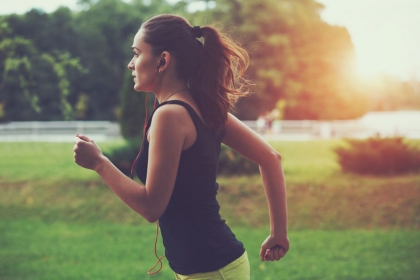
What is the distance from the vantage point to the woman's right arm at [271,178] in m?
1.92

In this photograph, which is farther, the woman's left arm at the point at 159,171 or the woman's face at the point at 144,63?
the woman's face at the point at 144,63

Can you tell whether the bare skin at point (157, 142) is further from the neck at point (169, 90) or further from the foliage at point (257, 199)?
the foliage at point (257, 199)

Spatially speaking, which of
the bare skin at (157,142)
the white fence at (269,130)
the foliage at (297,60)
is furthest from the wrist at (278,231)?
the foliage at (297,60)

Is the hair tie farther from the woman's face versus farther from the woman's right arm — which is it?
the woman's right arm

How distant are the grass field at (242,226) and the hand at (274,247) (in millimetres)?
4570

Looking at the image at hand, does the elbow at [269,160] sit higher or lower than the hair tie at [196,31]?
lower

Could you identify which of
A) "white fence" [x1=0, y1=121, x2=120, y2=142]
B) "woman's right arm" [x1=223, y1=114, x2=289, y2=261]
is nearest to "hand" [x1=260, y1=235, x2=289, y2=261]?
"woman's right arm" [x1=223, y1=114, x2=289, y2=261]

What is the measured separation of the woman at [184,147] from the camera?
158cm

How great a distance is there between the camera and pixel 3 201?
10.6 meters

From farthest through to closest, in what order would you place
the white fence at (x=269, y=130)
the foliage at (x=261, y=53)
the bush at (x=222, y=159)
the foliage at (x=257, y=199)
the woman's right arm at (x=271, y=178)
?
1. the foliage at (x=261, y=53)
2. the white fence at (x=269, y=130)
3. the bush at (x=222, y=159)
4. the foliage at (x=257, y=199)
5. the woman's right arm at (x=271, y=178)

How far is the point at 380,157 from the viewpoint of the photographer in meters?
11.5

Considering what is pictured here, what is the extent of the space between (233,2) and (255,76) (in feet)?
17.3

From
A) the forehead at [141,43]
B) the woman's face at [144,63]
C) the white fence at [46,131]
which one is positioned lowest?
the white fence at [46,131]

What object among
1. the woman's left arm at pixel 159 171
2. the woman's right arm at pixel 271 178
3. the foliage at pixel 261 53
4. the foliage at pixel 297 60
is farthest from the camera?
the foliage at pixel 297 60
